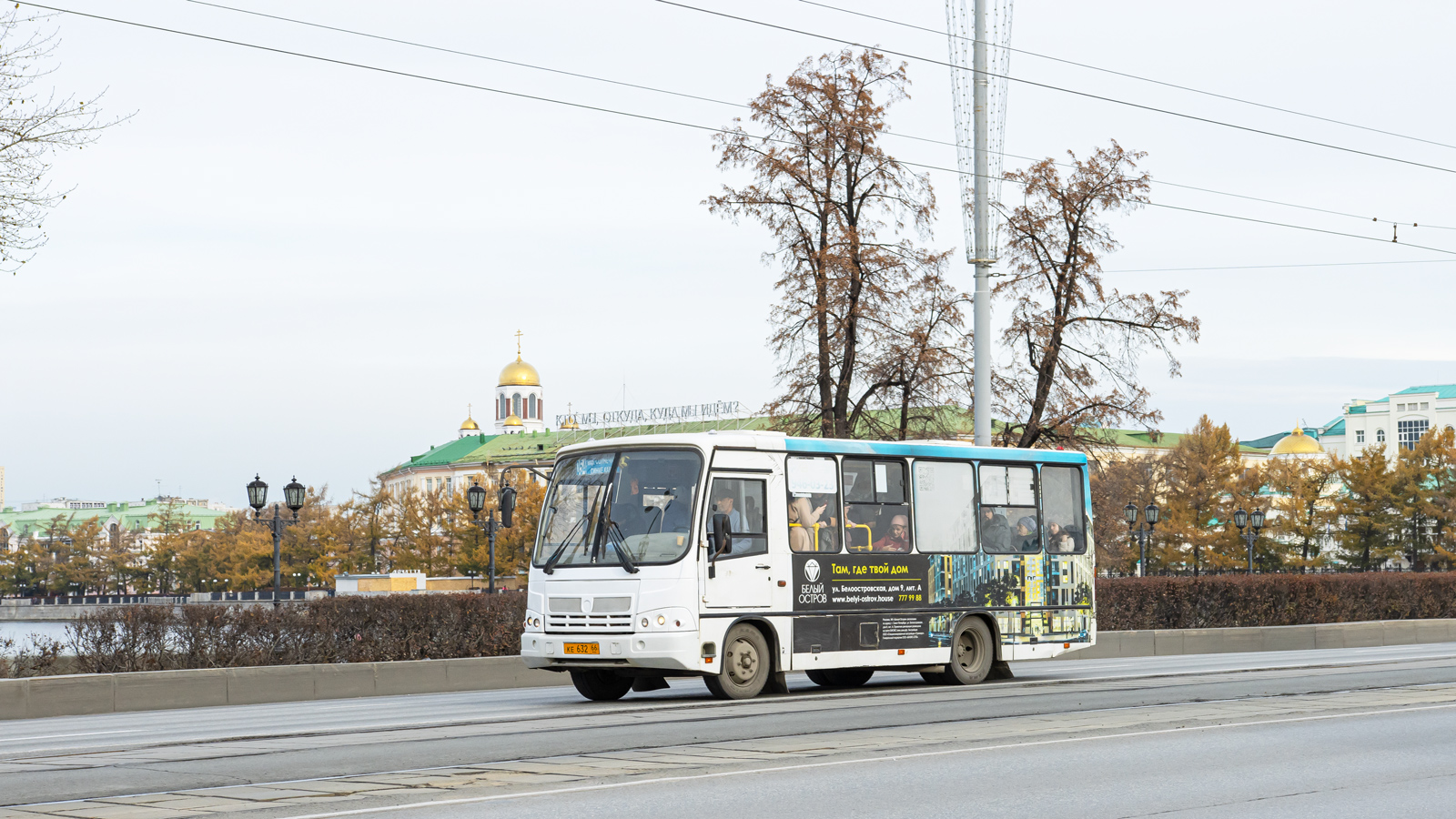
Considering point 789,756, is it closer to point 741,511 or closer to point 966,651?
point 741,511

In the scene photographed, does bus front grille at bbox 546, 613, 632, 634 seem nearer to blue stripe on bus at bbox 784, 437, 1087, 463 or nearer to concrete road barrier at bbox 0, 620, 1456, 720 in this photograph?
blue stripe on bus at bbox 784, 437, 1087, 463

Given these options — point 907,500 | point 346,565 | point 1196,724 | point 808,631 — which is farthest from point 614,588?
point 346,565

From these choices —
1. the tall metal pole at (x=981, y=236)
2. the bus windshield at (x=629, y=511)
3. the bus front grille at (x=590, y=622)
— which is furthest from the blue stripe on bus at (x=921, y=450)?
the tall metal pole at (x=981, y=236)

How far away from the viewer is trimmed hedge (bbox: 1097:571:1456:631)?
1315 inches

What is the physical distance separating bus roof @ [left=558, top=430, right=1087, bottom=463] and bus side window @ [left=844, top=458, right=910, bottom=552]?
194 millimetres

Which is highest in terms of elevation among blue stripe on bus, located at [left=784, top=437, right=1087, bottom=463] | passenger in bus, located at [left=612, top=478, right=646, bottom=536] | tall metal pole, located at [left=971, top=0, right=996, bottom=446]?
tall metal pole, located at [left=971, top=0, right=996, bottom=446]

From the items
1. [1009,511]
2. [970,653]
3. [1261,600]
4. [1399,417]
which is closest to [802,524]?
[970,653]

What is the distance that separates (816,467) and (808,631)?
6.37 ft

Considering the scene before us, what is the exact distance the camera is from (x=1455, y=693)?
54.9 feet

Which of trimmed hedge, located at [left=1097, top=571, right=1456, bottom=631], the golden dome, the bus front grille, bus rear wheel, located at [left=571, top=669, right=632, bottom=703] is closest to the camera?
the bus front grille

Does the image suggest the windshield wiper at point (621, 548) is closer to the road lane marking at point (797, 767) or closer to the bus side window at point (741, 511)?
the bus side window at point (741, 511)

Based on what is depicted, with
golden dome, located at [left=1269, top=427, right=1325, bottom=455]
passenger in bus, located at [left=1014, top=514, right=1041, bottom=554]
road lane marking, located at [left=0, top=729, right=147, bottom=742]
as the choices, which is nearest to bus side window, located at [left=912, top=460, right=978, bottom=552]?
passenger in bus, located at [left=1014, top=514, right=1041, bottom=554]

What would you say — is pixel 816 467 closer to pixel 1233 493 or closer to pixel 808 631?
pixel 808 631

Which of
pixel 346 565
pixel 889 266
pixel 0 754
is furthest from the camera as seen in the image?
pixel 346 565
